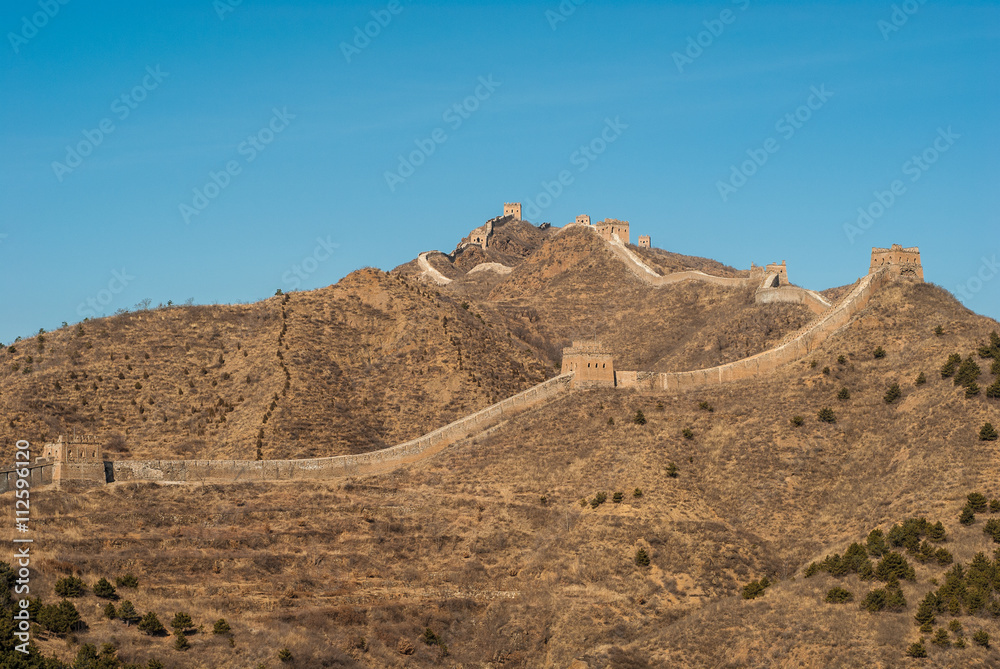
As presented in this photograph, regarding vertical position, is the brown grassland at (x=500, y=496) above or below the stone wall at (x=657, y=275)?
below

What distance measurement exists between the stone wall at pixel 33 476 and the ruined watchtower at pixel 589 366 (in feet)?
98.6

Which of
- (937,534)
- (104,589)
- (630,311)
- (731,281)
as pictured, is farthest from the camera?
(630,311)

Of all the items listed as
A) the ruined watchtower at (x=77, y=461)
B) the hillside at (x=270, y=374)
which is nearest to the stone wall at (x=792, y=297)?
the hillside at (x=270, y=374)

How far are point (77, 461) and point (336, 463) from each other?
44.2ft

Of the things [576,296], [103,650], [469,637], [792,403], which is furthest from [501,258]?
[103,650]

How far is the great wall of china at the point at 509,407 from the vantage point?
71688mm

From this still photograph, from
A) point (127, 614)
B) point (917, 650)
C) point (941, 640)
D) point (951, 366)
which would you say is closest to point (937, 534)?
point (941, 640)

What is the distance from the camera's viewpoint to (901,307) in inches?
3487

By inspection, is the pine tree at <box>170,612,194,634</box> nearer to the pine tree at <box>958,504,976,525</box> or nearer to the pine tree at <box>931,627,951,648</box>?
the pine tree at <box>931,627,951,648</box>

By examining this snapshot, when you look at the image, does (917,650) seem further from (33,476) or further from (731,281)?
(731,281)

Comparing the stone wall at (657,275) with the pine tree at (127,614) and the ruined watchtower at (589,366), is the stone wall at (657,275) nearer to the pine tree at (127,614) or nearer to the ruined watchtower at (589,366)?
the ruined watchtower at (589,366)

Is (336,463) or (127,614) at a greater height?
(336,463)

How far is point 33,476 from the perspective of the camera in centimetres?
7000

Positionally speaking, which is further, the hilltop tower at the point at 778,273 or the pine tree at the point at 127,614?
the hilltop tower at the point at 778,273
